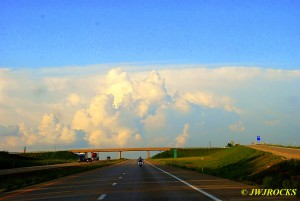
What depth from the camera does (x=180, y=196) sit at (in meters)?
18.6

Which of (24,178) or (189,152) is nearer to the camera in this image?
(24,178)

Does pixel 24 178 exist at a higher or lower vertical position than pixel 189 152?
lower

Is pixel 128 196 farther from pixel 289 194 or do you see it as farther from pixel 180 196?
pixel 289 194

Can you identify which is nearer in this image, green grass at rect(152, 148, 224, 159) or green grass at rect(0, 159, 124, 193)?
green grass at rect(0, 159, 124, 193)

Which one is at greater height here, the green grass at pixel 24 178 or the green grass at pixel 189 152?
the green grass at pixel 189 152

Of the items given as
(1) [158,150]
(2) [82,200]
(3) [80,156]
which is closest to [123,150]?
(1) [158,150]

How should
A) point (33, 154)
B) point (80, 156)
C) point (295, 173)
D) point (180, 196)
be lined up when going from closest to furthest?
point (180, 196) < point (295, 173) < point (80, 156) < point (33, 154)

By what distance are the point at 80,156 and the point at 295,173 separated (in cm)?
Answer: 11017

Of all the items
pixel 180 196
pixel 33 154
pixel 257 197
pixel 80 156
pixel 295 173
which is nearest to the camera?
pixel 257 197

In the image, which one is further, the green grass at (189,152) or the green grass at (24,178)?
the green grass at (189,152)

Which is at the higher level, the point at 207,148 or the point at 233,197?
the point at 207,148

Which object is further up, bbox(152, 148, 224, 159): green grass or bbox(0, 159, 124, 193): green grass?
bbox(152, 148, 224, 159): green grass

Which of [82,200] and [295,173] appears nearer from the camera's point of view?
[82,200]

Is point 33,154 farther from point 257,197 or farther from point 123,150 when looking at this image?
point 257,197
